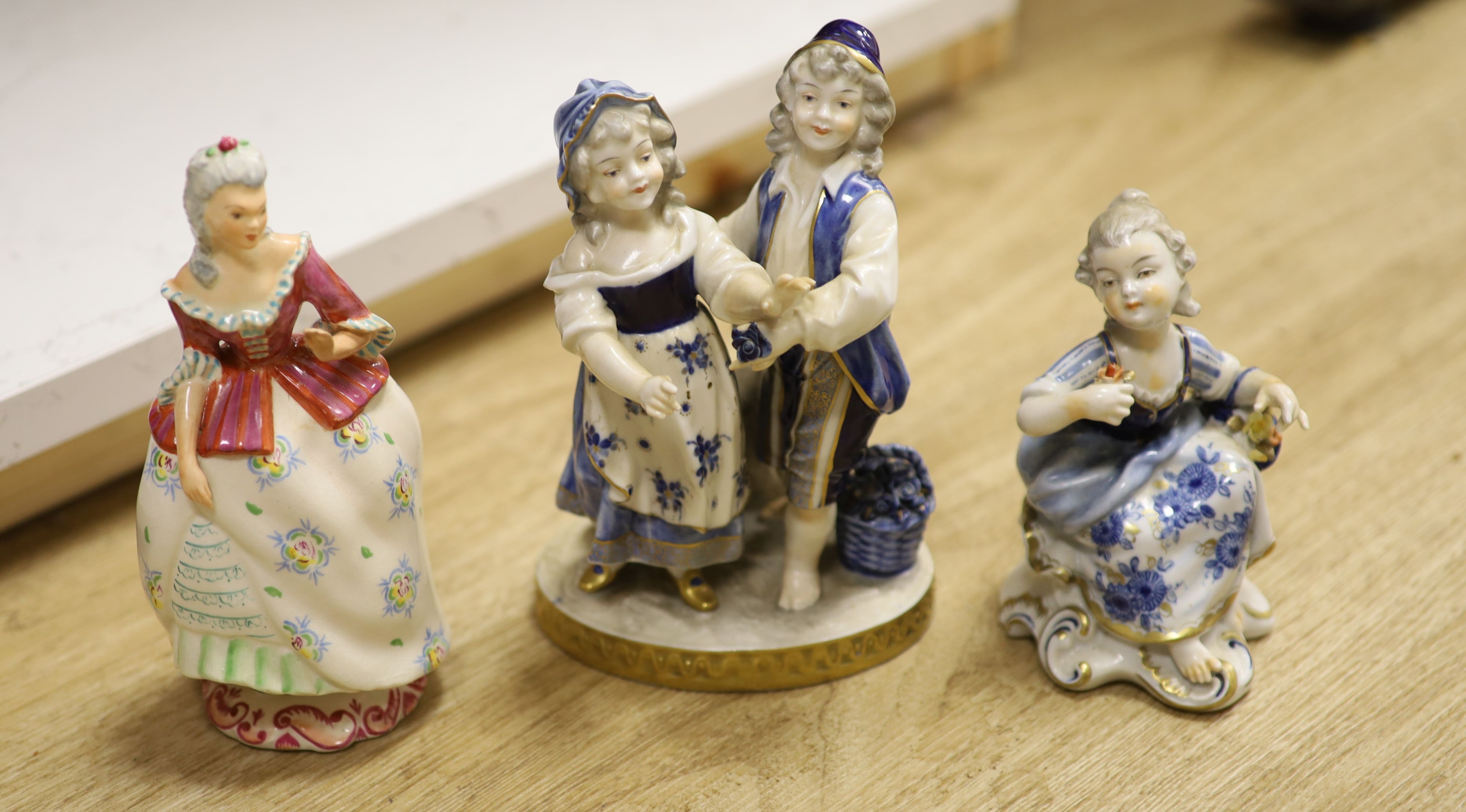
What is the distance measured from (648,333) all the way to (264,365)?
489mm

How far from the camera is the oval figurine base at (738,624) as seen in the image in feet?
6.64

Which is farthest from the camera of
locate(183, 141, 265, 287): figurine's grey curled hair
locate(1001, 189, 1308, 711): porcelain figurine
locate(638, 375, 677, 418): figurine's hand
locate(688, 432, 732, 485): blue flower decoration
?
locate(688, 432, 732, 485): blue flower decoration

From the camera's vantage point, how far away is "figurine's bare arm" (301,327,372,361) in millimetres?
1726

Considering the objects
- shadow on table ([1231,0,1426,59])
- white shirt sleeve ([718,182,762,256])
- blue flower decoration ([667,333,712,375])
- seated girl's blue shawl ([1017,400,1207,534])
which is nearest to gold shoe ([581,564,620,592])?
blue flower decoration ([667,333,712,375])

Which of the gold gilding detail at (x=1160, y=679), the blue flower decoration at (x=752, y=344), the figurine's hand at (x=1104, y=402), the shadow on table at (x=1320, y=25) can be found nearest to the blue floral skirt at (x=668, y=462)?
the blue flower decoration at (x=752, y=344)

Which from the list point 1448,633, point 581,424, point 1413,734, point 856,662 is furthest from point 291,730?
point 1448,633

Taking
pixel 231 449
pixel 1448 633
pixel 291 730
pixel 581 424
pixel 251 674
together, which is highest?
pixel 231 449

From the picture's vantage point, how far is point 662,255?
5.92ft

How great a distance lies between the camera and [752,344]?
1767 millimetres

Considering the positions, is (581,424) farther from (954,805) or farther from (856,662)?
(954,805)

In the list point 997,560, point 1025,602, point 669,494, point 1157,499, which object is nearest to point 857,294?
point 669,494

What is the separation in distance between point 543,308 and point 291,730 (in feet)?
4.37

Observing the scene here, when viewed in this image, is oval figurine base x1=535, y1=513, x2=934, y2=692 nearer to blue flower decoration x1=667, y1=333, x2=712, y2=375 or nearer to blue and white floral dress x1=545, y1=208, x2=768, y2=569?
blue and white floral dress x1=545, y1=208, x2=768, y2=569

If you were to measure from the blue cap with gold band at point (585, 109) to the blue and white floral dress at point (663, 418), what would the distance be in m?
0.12
